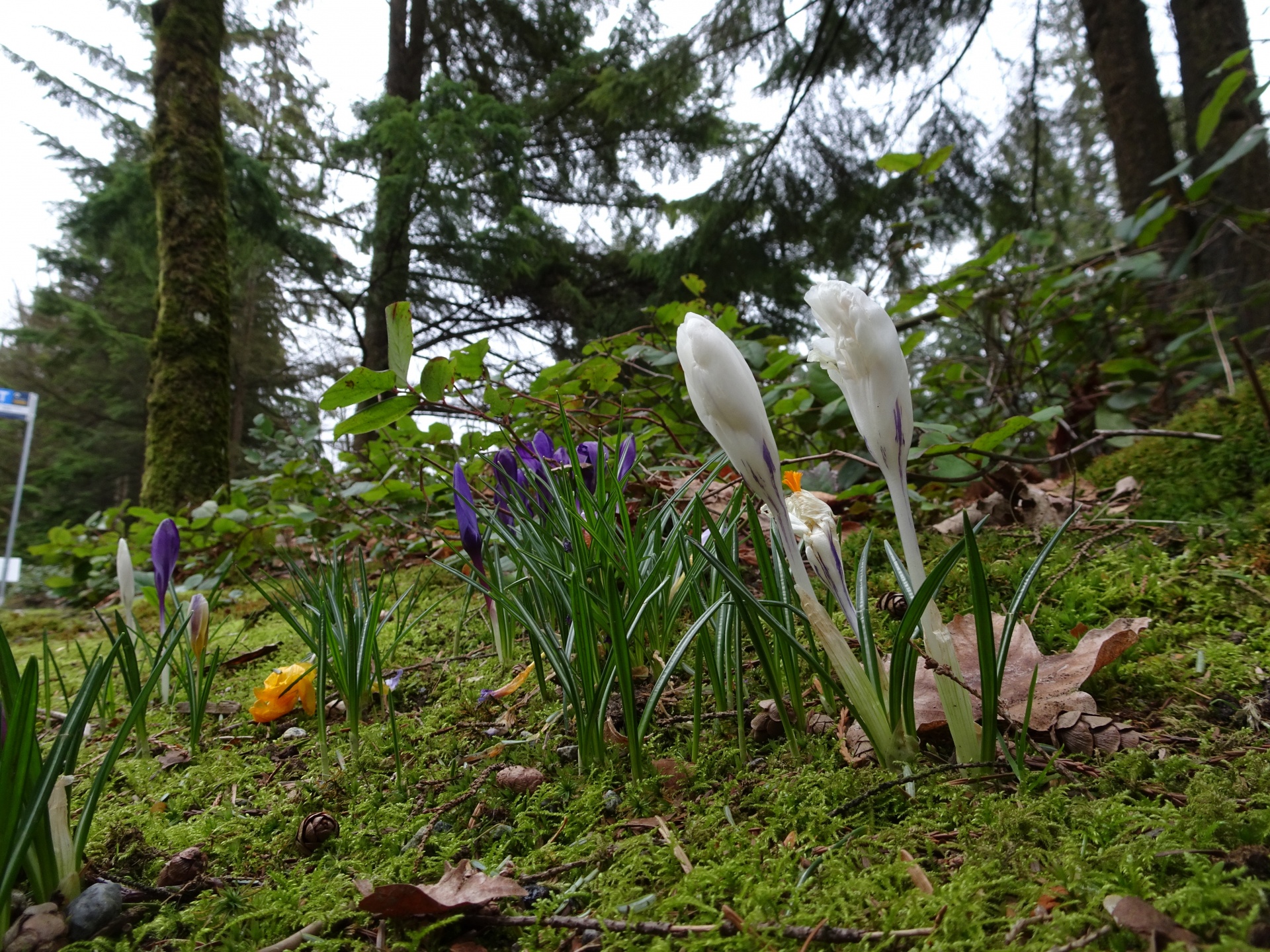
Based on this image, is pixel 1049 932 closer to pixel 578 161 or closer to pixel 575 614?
pixel 575 614

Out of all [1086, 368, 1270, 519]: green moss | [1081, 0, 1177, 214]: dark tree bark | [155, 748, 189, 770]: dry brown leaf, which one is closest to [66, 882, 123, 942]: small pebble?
[155, 748, 189, 770]: dry brown leaf

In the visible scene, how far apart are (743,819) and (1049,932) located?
34cm

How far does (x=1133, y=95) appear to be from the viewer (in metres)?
3.67

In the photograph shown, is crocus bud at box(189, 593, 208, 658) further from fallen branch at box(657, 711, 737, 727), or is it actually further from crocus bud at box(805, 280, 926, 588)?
crocus bud at box(805, 280, 926, 588)

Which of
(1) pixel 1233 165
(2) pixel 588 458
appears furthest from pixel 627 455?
(1) pixel 1233 165

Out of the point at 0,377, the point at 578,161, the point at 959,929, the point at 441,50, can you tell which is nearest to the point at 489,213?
the point at 578,161

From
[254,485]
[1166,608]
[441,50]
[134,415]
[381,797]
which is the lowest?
[381,797]

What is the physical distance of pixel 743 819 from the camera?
0.83m

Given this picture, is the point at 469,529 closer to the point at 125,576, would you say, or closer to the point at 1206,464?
the point at 125,576

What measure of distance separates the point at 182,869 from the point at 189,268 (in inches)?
194

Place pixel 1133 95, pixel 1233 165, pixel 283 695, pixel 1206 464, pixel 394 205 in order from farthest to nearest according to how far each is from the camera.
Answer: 1. pixel 394 205
2. pixel 1133 95
3. pixel 1233 165
4. pixel 1206 464
5. pixel 283 695

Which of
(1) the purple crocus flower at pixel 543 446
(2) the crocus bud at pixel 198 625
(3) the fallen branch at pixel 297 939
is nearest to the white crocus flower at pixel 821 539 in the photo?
(3) the fallen branch at pixel 297 939

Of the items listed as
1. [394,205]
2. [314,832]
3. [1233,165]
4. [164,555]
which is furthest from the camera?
[394,205]

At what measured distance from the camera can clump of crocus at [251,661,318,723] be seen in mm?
1444
